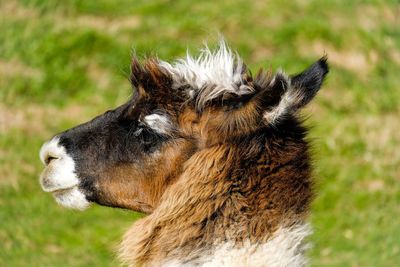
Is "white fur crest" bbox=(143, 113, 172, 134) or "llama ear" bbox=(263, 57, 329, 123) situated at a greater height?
"white fur crest" bbox=(143, 113, 172, 134)

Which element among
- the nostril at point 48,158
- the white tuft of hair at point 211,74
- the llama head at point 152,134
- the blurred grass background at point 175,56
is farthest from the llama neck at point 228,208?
the blurred grass background at point 175,56

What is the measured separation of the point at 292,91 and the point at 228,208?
70 centimetres

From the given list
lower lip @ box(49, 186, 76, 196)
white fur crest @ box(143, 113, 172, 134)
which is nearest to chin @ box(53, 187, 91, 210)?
lower lip @ box(49, 186, 76, 196)

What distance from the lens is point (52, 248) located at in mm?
10414

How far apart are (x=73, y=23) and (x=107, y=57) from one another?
93cm

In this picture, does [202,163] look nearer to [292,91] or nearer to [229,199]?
[229,199]

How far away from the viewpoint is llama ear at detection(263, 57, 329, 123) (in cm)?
484

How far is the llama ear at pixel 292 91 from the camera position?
4840 mm

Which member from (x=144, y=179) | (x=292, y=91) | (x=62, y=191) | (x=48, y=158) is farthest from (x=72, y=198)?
(x=292, y=91)

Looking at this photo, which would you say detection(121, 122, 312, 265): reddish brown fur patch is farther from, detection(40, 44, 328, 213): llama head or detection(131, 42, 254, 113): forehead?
detection(131, 42, 254, 113): forehead

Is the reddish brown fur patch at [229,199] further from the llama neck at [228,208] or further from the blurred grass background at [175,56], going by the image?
the blurred grass background at [175,56]

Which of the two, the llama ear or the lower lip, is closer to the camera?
the llama ear

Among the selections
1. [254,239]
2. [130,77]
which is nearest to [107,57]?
[130,77]

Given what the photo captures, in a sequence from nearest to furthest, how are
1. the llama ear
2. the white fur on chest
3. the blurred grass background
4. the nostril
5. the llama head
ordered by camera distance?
the white fur on chest < the llama ear < the llama head < the nostril < the blurred grass background
